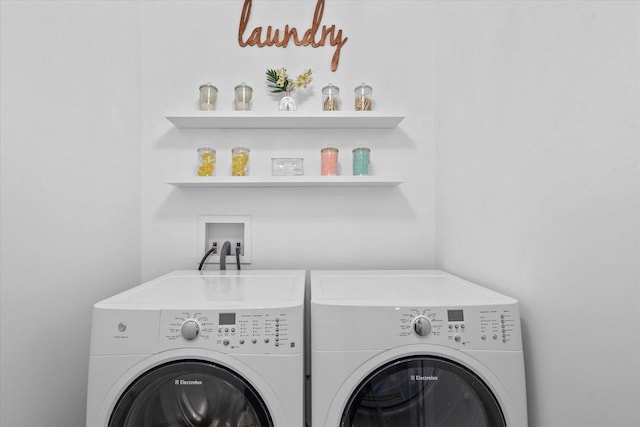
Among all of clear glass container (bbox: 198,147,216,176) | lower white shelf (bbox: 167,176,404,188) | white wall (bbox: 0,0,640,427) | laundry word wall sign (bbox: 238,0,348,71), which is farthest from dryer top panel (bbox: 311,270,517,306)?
laundry word wall sign (bbox: 238,0,348,71)

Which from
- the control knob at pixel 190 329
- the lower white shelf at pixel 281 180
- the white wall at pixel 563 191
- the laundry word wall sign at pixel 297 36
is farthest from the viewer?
the laundry word wall sign at pixel 297 36

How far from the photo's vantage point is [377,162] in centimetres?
169

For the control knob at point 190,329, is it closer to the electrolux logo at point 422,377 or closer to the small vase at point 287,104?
the electrolux logo at point 422,377

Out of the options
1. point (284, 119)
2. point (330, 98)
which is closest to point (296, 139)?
point (284, 119)

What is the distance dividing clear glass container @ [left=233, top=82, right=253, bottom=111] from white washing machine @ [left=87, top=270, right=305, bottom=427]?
1.01m

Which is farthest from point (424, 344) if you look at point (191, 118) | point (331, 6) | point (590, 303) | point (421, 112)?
point (331, 6)

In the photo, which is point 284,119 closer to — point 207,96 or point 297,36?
point 207,96

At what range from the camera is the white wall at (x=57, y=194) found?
943 mm

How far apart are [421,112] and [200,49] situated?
→ 122 cm

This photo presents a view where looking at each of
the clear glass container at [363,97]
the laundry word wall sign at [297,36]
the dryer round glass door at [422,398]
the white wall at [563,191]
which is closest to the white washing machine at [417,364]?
the dryer round glass door at [422,398]

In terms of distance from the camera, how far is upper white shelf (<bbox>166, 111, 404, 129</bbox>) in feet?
4.91

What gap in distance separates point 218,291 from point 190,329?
23 cm

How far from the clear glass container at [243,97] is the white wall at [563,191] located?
40.3 inches

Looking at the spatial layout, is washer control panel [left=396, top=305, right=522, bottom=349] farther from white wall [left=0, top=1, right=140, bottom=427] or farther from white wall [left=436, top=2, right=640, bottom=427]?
white wall [left=0, top=1, right=140, bottom=427]
